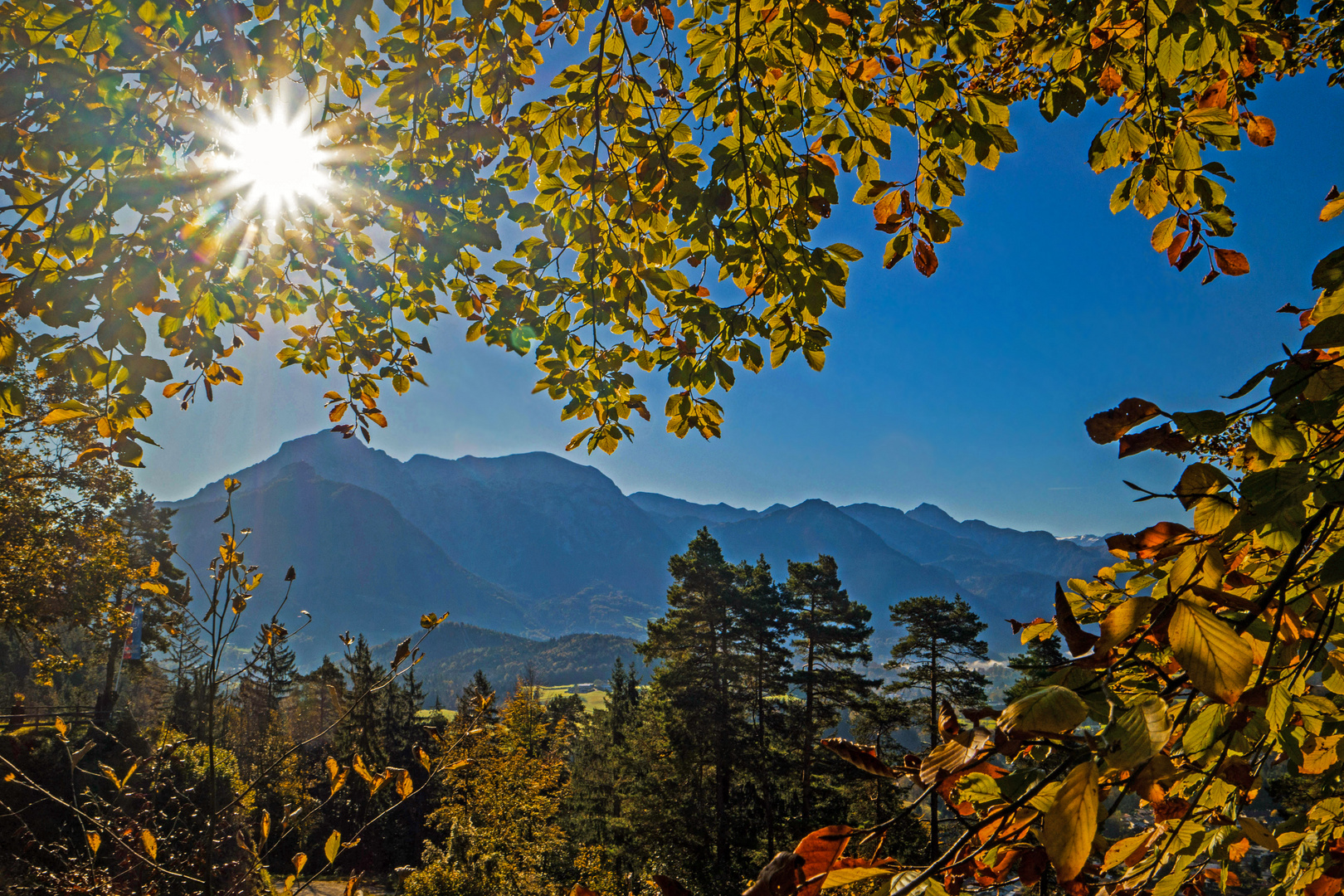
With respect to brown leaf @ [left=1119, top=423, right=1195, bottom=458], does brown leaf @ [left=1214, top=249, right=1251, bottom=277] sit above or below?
above

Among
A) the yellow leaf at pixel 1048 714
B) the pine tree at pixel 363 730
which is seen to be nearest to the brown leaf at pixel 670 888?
the yellow leaf at pixel 1048 714

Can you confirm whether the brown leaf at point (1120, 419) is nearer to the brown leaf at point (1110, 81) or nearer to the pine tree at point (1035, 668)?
the pine tree at point (1035, 668)

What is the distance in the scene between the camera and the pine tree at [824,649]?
2134cm

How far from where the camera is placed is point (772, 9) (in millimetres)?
1983

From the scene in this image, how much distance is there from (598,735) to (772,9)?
39.8 meters

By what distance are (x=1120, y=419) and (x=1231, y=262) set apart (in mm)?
1432

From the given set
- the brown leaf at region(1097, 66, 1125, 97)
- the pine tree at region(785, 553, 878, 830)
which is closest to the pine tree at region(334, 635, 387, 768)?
the pine tree at region(785, 553, 878, 830)

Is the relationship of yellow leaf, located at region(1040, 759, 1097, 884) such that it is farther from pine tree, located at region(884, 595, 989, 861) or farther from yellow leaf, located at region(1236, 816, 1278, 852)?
pine tree, located at region(884, 595, 989, 861)

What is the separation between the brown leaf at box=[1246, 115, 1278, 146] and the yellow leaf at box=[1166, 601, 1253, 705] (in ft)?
7.21

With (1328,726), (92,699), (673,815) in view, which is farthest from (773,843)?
(92,699)

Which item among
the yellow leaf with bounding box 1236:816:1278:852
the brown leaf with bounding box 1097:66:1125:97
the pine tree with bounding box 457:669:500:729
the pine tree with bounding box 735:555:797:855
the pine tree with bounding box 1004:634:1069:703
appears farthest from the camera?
the pine tree with bounding box 735:555:797:855

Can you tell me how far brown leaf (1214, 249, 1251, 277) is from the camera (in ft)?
5.90

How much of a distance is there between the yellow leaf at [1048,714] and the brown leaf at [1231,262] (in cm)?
190

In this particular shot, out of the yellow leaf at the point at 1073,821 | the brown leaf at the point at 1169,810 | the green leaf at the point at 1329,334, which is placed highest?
the green leaf at the point at 1329,334
